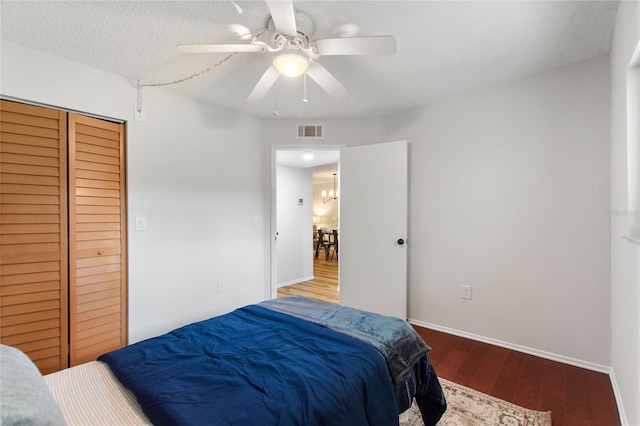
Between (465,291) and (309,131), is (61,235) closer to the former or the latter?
(309,131)

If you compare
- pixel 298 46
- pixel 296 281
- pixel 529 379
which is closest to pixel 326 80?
pixel 298 46

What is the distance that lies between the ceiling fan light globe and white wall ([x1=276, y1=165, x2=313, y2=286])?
3.50 meters

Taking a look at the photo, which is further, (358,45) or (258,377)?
(358,45)

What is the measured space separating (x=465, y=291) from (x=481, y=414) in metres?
1.24

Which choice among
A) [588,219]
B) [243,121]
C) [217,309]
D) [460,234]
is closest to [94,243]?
[217,309]

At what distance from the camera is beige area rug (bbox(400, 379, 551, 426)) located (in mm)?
1666

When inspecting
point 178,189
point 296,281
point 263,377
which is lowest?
point 296,281

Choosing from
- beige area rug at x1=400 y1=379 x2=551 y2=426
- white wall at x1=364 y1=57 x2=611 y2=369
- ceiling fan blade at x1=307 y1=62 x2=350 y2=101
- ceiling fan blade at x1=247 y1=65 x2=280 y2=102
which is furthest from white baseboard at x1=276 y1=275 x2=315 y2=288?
ceiling fan blade at x1=307 y1=62 x2=350 y2=101

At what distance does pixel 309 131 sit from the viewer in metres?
3.51

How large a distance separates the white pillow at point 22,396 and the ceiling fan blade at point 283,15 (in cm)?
147

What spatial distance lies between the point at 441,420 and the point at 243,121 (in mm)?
3148

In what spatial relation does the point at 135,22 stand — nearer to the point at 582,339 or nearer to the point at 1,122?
the point at 1,122

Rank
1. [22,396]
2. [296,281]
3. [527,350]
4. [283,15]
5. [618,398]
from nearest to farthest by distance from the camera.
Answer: [22,396] → [283,15] → [618,398] → [527,350] → [296,281]

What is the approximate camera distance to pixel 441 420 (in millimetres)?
→ 1691
